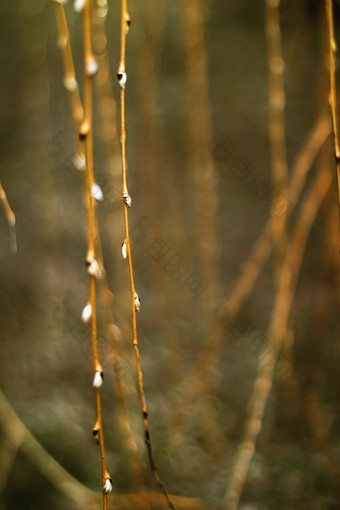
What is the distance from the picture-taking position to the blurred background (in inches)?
47.8

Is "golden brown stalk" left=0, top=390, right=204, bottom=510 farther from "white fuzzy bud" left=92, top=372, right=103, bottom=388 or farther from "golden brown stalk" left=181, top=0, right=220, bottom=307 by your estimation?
"white fuzzy bud" left=92, top=372, right=103, bottom=388

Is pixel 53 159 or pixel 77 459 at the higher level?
pixel 53 159

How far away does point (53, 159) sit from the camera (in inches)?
52.8

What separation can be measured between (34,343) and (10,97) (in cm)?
68

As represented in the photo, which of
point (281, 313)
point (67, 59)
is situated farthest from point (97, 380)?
point (281, 313)

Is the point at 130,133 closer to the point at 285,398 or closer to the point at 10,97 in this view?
the point at 10,97

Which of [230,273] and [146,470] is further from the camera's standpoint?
[230,273]

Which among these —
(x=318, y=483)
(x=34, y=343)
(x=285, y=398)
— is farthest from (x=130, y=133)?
(x=318, y=483)

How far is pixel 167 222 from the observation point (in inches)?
51.8

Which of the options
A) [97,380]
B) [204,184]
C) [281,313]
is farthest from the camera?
[204,184]

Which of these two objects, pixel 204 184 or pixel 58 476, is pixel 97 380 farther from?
pixel 204 184

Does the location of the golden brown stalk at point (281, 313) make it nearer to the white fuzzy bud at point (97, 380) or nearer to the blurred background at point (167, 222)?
the blurred background at point (167, 222)

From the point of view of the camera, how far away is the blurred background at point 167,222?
1.21m

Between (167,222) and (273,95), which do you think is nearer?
(273,95)
